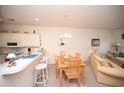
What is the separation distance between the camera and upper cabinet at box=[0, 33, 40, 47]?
12.5 ft

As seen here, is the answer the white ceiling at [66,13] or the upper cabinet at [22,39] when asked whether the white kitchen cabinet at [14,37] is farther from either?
the white ceiling at [66,13]

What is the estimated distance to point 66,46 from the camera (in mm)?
4359

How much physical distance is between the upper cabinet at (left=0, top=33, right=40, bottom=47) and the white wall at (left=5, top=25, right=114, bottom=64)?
0.30 metres

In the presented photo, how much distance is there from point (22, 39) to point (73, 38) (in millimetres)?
2639

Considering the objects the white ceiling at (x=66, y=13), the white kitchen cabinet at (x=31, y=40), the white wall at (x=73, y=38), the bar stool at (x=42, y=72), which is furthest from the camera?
the white kitchen cabinet at (x=31, y=40)

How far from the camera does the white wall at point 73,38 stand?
397 cm

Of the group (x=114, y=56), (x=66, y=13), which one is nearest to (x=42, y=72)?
(x=66, y=13)

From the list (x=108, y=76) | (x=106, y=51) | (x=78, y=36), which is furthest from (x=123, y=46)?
(x=108, y=76)

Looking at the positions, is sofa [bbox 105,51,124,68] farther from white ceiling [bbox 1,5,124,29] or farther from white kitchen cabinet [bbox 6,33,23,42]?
white kitchen cabinet [bbox 6,33,23,42]

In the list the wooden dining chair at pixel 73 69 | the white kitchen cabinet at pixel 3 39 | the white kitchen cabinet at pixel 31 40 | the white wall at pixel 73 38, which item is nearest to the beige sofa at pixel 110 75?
the wooden dining chair at pixel 73 69

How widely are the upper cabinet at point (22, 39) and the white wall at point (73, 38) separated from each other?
303 mm

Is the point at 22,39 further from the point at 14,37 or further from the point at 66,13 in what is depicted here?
the point at 66,13
